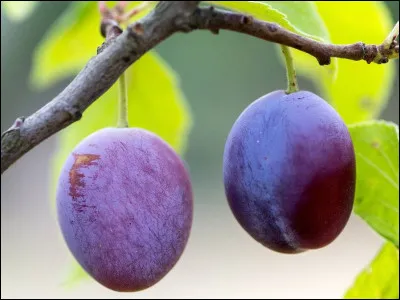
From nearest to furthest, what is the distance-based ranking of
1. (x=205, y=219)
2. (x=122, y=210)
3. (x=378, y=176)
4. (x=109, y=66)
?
(x=109, y=66) < (x=122, y=210) < (x=378, y=176) < (x=205, y=219)

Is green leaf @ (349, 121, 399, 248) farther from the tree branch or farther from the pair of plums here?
the tree branch

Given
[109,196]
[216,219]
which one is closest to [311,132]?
[109,196]

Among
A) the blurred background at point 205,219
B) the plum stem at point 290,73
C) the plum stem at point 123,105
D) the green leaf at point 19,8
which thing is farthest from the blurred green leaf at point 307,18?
the blurred background at point 205,219

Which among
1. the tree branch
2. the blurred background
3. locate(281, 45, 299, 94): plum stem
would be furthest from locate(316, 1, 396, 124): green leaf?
the blurred background

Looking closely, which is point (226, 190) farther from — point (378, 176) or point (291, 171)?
point (378, 176)

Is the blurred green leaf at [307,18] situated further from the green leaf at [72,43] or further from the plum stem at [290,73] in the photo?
the green leaf at [72,43]

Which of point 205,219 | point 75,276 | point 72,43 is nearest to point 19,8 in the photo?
point 72,43
